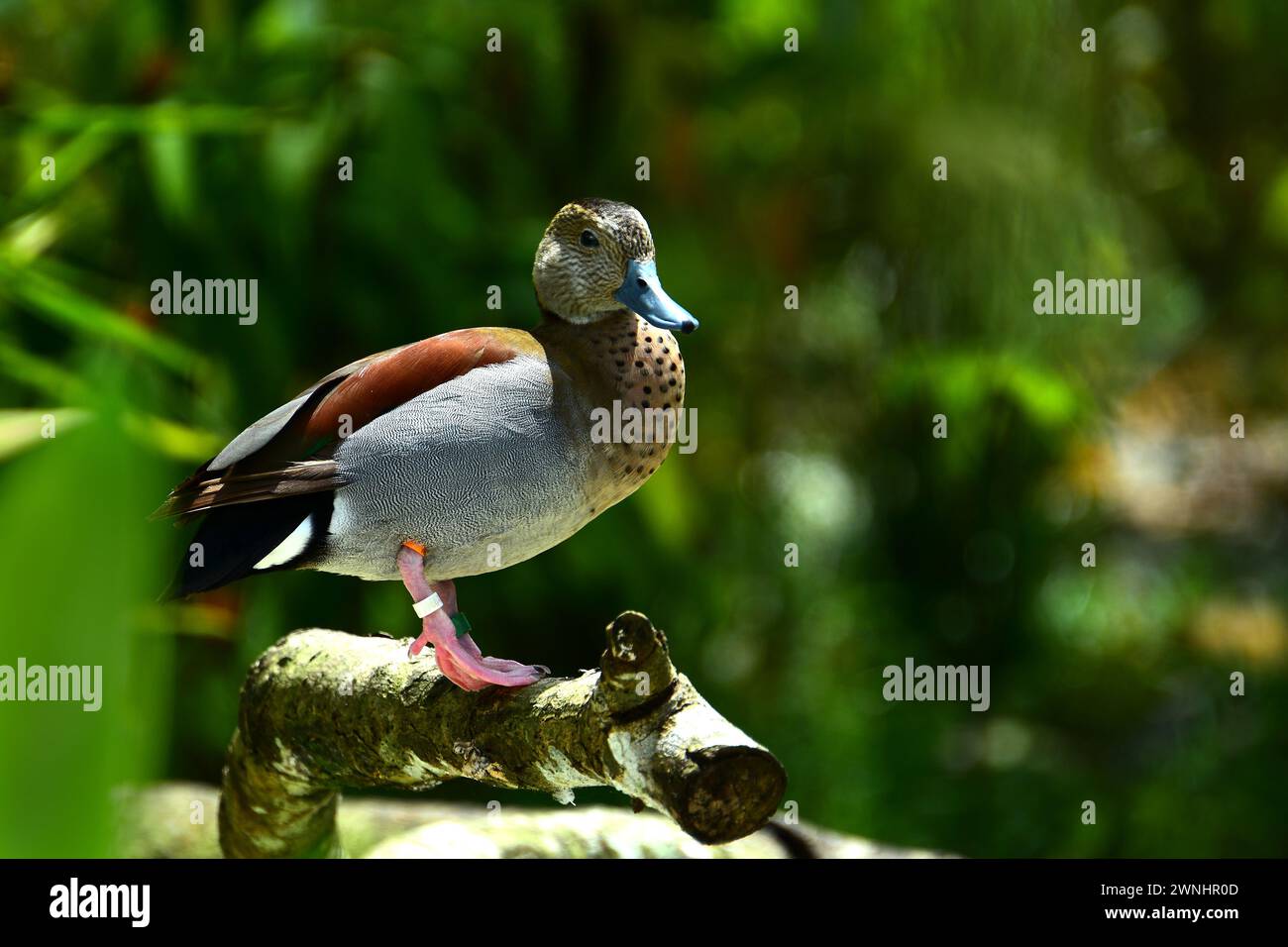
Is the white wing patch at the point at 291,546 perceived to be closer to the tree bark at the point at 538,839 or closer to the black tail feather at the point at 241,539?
the black tail feather at the point at 241,539

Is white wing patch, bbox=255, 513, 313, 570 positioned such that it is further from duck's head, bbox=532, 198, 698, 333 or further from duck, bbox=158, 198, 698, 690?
duck's head, bbox=532, 198, 698, 333

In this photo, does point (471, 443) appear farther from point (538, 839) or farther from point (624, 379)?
point (538, 839)

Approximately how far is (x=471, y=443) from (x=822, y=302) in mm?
2334

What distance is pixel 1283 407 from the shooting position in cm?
374

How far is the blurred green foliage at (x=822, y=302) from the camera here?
2.21 metres

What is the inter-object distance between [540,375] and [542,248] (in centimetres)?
9

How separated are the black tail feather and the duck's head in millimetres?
209

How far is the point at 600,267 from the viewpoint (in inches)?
36.0

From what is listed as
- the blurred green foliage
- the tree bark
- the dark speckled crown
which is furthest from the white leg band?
the blurred green foliage

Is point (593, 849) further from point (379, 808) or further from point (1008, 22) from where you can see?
point (1008, 22)

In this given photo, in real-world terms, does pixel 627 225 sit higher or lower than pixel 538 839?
higher

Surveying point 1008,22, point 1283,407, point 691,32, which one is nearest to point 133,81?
point 691,32

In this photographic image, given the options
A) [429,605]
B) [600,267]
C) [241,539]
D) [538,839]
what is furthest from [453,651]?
Result: [538,839]

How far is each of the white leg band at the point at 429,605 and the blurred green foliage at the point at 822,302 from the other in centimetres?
107
